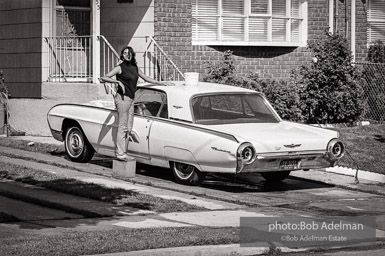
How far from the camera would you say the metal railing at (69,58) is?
20.3m

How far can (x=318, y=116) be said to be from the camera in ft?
68.4

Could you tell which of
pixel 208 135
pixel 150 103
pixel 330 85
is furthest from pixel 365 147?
pixel 208 135

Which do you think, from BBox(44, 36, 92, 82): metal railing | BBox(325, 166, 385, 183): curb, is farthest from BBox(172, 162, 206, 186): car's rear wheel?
BBox(44, 36, 92, 82): metal railing

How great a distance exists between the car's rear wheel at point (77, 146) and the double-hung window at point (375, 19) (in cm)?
1169

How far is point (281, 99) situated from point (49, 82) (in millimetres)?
5186

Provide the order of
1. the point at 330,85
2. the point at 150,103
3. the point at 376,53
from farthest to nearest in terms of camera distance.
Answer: the point at 376,53 < the point at 330,85 < the point at 150,103

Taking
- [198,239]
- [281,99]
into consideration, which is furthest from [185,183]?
[281,99]

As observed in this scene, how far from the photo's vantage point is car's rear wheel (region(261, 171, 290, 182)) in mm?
14375

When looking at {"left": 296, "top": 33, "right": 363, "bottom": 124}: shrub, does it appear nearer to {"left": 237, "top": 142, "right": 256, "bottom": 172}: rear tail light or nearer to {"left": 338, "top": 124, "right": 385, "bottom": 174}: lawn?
{"left": 338, "top": 124, "right": 385, "bottom": 174}: lawn

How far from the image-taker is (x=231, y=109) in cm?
1418

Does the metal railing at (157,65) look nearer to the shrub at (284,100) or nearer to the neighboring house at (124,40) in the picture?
the neighboring house at (124,40)

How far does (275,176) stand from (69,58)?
315 inches

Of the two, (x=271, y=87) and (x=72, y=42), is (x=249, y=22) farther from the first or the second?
(x=72, y=42)

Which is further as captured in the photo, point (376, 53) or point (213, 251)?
point (376, 53)
